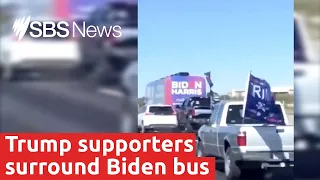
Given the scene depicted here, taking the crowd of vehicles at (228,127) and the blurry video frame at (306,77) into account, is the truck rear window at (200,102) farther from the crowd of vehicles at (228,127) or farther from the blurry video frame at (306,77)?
the blurry video frame at (306,77)

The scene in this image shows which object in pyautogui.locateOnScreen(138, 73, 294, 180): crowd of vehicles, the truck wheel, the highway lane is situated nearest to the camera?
the highway lane

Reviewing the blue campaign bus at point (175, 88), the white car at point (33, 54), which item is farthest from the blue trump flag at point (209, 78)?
the white car at point (33, 54)

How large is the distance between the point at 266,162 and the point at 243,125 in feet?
1.24

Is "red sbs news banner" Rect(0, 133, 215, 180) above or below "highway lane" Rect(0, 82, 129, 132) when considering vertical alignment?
below

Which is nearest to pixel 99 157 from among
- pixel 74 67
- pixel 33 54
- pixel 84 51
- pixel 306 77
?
pixel 74 67

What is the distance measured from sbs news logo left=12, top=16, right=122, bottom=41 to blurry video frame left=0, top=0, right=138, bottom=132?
0.01 m

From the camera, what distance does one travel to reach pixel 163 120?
5215 millimetres

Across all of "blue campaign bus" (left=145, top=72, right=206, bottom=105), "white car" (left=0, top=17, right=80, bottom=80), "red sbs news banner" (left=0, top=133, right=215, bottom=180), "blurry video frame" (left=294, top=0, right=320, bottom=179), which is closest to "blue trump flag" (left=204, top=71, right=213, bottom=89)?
"blue campaign bus" (left=145, top=72, right=206, bottom=105)

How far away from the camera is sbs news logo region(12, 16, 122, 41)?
516cm

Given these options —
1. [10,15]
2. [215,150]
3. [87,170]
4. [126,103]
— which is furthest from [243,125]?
[10,15]

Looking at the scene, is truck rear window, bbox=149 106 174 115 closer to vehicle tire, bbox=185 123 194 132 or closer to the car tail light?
vehicle tire, bbox=185 123 194 132

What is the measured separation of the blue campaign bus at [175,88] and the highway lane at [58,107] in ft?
0.89

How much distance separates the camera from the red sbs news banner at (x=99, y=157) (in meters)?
5.23

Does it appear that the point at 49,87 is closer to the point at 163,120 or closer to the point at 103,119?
the point at 103,119
